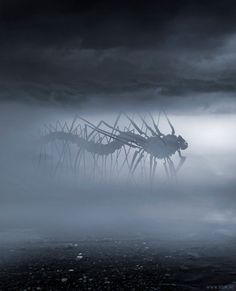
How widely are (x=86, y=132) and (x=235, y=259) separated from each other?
35.9 m

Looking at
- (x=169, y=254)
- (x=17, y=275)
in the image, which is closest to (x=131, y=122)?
(x=169, y=254)

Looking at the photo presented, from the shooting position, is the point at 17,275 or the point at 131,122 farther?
the point at 131,122

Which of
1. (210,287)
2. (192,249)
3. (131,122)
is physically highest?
(131,122)

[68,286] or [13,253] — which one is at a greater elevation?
[13,253]

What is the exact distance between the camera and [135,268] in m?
58.7

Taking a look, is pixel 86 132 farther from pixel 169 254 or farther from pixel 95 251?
pixel 169 254

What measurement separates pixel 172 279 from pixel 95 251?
2539 cm

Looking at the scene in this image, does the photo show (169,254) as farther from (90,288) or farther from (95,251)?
(90,288)

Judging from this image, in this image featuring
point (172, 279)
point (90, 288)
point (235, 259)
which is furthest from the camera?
point (235, 259)

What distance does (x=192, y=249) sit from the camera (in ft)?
254

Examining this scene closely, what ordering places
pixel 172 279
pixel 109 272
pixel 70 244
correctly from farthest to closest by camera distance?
pixel 70 244 → pixel 109 272 → pixel 172 279

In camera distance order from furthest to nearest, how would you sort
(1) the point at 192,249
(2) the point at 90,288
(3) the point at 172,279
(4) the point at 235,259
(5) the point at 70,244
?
(5) the point at 70,244 → (1) the point at 192,249 → (4) the point at 235,259 → (3) the point at 172,279 → (2) the point at 90,288

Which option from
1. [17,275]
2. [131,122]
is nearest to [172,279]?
[17,275]

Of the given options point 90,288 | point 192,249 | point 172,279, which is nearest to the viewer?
point 90,288
